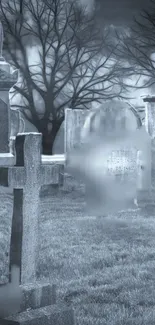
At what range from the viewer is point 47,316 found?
13.1 ft

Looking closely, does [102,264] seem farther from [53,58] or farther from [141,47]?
[141,47]

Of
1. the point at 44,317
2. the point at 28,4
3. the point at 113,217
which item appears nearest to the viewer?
the point at 44,317

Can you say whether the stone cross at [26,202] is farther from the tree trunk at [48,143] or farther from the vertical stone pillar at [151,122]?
the tree trunk at [48,143]

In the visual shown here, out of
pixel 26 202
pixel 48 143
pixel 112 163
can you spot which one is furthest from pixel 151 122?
pixel 48 143

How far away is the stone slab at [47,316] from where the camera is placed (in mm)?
3900

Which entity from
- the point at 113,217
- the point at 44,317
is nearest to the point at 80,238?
the point at 113,217

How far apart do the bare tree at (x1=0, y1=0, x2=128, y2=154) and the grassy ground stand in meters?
10.8

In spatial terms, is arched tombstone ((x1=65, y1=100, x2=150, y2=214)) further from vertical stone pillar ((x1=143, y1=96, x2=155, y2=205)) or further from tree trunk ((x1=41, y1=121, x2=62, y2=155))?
tree trunk ((x1=41, y1=121, x2=62, y2=155))

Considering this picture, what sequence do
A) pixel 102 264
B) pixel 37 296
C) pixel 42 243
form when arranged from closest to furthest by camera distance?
1. pixel 37 296
2. pixel 102 264
3. pixel 42 243

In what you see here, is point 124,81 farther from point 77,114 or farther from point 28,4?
point 77,114

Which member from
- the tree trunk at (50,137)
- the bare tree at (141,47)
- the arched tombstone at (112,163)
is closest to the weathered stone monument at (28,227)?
the arched tombstone at (112,163)

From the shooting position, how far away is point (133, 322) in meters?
4.43

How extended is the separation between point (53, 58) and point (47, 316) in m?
17.3

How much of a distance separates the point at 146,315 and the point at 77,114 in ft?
34.4
